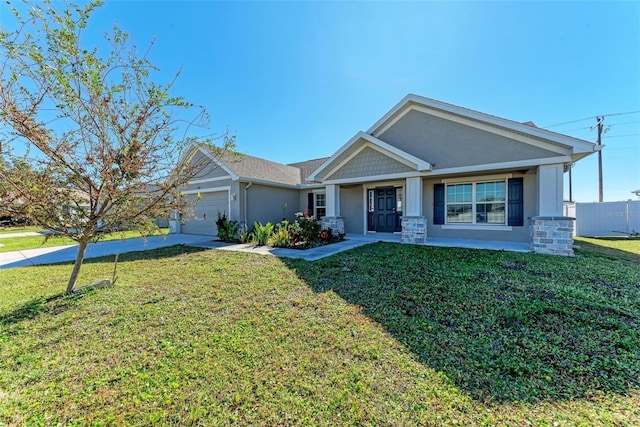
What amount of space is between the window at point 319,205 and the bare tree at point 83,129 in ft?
33.7

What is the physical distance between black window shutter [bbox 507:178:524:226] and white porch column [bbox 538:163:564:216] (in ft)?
3.86

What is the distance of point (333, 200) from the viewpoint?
11500mm

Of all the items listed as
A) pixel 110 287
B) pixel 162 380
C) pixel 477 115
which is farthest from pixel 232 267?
pixel 477 115

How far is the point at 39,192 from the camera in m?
3.66

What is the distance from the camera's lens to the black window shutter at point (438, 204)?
995cm

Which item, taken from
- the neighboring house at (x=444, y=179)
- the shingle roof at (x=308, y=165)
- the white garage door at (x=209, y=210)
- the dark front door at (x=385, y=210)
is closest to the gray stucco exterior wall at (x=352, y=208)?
the neighboring house at (x=444, y=179)

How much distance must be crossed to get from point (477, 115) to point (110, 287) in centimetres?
1110

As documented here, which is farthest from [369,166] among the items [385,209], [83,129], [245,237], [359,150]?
[83,129]

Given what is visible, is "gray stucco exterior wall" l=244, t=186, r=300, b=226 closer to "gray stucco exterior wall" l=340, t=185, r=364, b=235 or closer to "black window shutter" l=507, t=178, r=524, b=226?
"gray stucco exterior wall" l=340, t=185, r=364, b=235

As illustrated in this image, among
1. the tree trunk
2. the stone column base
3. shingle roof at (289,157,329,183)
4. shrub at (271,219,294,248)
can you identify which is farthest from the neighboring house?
shingle roof at (289,157,329,183)

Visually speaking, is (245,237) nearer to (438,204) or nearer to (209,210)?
(209,210)

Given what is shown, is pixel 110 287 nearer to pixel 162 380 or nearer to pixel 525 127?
pixel 162 380

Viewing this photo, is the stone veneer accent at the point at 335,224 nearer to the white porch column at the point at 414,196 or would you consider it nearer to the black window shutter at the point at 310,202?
the white porch column at the point at 414,196

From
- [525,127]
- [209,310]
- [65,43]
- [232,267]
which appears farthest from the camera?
[525,127]
